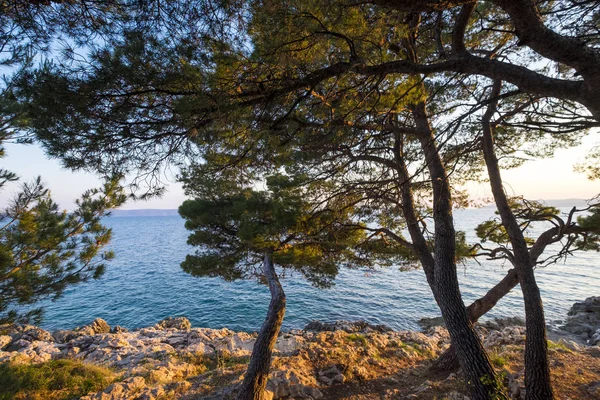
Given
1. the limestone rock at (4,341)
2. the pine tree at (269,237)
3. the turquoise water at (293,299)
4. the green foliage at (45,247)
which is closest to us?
the green foliage at (45,247)

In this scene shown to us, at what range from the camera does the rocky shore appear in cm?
435

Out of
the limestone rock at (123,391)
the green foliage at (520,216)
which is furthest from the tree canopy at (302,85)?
the limestone rock at (123,391)

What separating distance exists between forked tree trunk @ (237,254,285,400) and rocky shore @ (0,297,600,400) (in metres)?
0.41

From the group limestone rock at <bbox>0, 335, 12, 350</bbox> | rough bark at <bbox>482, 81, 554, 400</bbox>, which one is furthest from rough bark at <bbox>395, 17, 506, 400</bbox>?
limestone rock at <bbox>0, 335, 12, 350</bbox>

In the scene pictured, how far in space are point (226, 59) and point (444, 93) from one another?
3493 millimetres

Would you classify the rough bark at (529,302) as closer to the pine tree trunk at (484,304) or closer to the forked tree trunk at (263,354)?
the pine tree trunk at (484,304)

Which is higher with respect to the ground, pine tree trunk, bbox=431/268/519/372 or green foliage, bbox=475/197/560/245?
green foliage, bbox=475/197/560/245

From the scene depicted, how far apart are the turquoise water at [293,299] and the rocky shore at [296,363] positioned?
3.21 m

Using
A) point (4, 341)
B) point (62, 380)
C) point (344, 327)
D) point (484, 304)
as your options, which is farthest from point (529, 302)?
point (4, 341)

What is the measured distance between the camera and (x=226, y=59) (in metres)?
2.23

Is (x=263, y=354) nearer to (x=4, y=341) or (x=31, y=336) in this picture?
(x=4, y=341)

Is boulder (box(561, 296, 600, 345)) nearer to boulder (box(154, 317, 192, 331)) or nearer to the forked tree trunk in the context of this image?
the forked tree trunk

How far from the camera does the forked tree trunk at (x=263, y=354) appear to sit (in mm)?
3959

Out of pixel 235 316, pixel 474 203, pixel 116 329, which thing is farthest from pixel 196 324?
pixel 474 203
